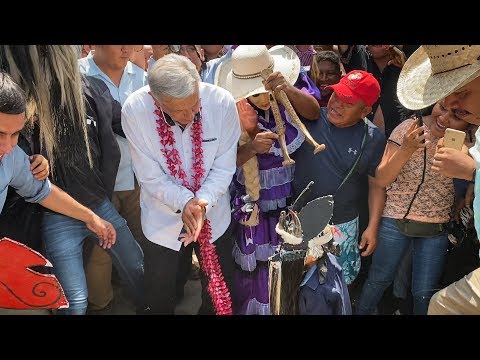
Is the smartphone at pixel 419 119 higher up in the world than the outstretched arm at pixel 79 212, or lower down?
higher up

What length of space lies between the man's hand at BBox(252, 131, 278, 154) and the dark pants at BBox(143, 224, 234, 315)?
48cm

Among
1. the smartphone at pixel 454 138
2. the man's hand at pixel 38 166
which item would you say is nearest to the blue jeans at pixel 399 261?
the smartphone at pixel 454 138

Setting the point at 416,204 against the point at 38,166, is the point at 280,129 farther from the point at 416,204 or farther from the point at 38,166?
the point at 38,166

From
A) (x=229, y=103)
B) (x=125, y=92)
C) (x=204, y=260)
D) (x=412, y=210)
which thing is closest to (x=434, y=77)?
(x=412, y=210)

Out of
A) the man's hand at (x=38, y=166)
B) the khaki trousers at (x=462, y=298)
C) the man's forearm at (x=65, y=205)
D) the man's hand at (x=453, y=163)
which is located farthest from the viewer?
the man's forearm at (x=65, y=205)

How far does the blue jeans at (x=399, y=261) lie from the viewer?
9.22ft

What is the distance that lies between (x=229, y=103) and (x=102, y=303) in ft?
4.37

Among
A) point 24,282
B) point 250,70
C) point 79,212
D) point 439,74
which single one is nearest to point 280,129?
point 250,70

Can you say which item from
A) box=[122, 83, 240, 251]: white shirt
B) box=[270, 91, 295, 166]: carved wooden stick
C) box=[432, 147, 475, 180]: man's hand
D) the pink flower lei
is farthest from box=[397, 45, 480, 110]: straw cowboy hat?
the pink flower lei

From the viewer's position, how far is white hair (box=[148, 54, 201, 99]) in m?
2.42

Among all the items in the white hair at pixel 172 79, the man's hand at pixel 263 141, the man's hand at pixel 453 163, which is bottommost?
the man's hand at pixel 453 163

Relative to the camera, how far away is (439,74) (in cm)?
244

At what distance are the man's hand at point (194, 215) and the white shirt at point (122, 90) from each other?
0.58 metres

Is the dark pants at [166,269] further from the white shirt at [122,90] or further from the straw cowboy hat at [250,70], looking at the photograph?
the straw cowboy hat at [250,70]
